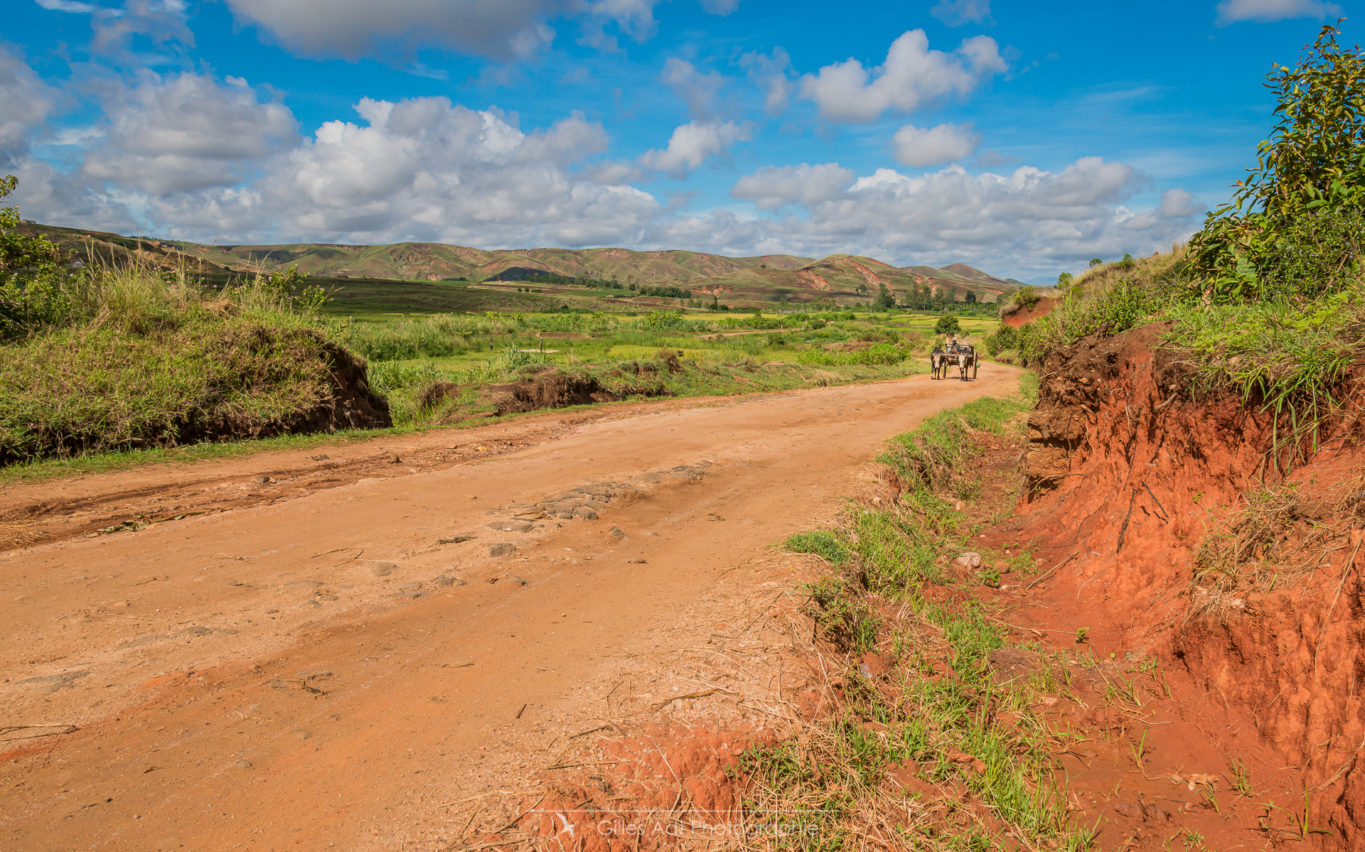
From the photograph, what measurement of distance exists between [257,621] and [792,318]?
273 ft

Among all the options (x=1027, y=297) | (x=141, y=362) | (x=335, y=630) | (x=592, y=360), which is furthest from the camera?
(x=1027, y=297)

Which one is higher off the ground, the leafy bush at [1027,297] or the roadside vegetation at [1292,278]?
the leafy bush at [1027,297]

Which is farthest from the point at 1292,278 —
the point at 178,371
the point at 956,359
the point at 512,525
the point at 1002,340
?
the point at 1002,340

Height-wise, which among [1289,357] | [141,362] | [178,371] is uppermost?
[1289,357]

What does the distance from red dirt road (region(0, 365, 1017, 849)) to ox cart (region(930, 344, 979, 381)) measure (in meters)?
22.4

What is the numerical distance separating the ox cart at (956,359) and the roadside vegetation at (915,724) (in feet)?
78.4

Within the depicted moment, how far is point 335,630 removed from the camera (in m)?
4.34

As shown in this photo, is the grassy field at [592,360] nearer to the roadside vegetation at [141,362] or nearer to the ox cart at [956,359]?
the roadside vegetation at [141,362]

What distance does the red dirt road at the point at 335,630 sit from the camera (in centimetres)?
285

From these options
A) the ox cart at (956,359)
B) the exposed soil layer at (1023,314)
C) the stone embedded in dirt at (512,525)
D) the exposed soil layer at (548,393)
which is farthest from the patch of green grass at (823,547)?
the exposed soil layer at (1023,314)

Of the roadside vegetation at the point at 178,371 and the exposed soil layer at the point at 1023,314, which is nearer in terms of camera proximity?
the roadside vegetation at the point at 178,371

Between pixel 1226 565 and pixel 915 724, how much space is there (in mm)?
2105

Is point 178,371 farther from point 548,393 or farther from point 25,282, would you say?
point 548,393

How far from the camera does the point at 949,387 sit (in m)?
25.0
